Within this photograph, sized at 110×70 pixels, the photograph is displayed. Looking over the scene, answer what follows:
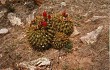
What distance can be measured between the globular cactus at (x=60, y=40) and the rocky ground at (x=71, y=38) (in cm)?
22

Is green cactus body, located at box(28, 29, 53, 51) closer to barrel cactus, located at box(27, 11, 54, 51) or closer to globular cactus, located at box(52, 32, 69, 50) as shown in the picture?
barrel cactus, located at box(27, 11, 54, 51)

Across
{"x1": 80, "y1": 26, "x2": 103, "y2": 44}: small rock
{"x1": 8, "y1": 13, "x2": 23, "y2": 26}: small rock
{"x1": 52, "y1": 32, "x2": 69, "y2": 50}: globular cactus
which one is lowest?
{"x1": 80, "y1": 26, "x2": 103, "y2": 44}: small rock

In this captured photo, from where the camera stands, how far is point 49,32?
29.3 ft

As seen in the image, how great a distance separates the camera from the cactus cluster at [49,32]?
880 centimetres

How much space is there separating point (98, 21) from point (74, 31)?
958mm

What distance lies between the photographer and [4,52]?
9.21 meters

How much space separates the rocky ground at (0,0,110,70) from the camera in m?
A: 8.59

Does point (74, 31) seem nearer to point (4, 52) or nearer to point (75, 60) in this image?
point (75, 60)

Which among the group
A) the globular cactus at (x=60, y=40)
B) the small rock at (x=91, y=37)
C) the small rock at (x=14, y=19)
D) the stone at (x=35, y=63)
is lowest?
the stone at (x=35, y=63)

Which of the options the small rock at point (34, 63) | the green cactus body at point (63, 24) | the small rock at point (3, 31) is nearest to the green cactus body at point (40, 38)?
the green cactus body at point (63, 24)

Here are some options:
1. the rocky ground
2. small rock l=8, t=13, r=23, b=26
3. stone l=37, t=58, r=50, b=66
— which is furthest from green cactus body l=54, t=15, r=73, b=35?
small rock l=8, t=13, r=23, b=26

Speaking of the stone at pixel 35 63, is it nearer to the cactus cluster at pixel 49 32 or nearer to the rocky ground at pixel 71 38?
the rocky ground at pixel 71 38

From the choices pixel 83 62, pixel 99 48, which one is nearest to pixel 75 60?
pixel 83 62

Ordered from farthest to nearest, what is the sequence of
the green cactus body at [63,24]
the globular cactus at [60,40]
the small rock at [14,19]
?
the small rock at [14,19] → the green cactus body at [63,24] → the globular cactus at [60,40]
